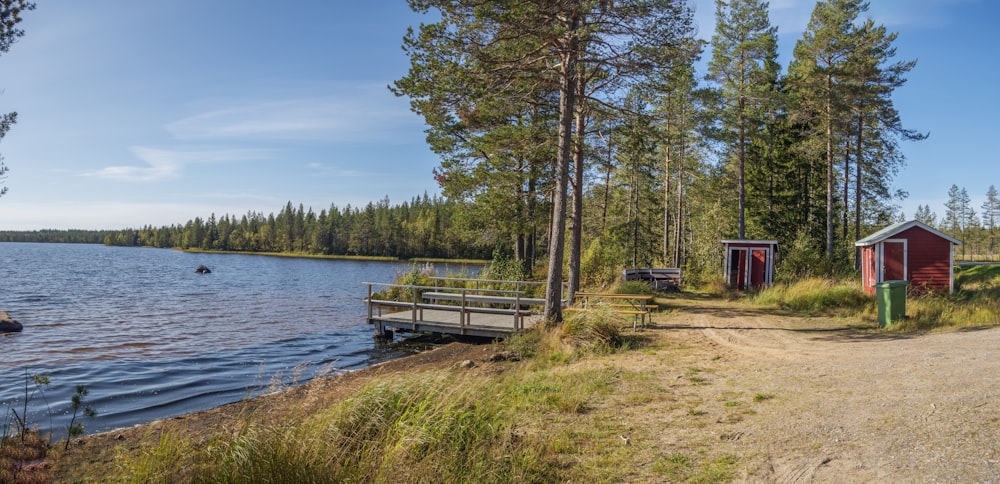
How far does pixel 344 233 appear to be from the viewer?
115m

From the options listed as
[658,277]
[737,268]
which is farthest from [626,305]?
[737,268]

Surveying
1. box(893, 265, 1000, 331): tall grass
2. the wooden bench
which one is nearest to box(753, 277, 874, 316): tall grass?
box(893, 265, 1000, 331): tall grass

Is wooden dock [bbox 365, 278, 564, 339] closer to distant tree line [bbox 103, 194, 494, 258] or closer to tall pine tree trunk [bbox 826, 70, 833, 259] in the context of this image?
tall pine tree trunk [bbox 826, 70, 833, 259]

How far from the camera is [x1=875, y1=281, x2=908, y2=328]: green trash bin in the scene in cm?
1259

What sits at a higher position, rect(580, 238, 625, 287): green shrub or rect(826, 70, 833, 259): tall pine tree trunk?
rect(826, 70, 833, 259): tall pine tree trunk

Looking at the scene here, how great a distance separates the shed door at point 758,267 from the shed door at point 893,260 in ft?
17.0

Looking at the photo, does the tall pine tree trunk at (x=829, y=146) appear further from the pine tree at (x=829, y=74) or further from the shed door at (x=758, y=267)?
the shed door at (x=758, y=267)

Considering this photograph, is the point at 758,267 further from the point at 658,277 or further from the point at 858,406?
the point at 858,406

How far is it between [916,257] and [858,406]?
16056mm

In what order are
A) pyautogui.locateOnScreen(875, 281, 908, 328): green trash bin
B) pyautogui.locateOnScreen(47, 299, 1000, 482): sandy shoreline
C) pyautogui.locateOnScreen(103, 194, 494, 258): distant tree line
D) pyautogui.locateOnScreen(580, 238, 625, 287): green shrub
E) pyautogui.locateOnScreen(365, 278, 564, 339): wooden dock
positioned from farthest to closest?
pyautogui.locateOnScreen(103, 194, 494, 258): distant tree line
pyautogui.locateOnScreen(580, 238, 625, 287): green shrub
pyautogui.locateOnScreen(365, 278, 564, 339): wooden dock
pyautogui.locateOnScreen(875, 281, 908, 328): green trash bin
pyautogui.locateOnScreen(47, 299, 1000, 482): sandy shoreline

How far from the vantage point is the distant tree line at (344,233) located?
104688 mm

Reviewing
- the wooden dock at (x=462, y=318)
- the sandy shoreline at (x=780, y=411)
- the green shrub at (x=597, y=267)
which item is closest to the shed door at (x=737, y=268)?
the green shrub at (x=597, y=267)

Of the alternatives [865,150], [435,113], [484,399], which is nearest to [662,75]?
[435,113]

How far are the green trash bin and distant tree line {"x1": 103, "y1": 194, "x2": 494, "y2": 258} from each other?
74.4 m
